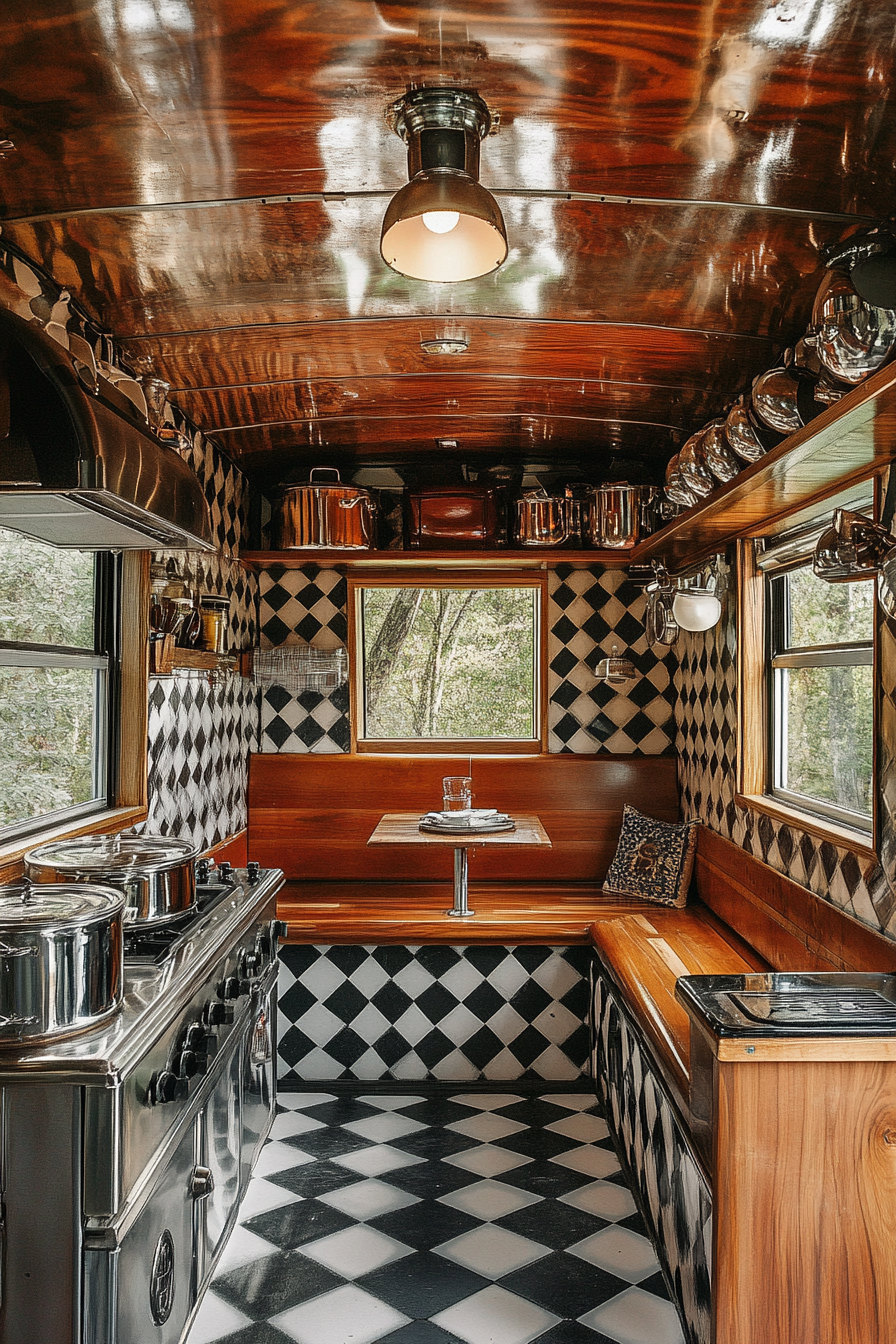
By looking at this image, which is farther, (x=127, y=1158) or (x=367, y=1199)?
(x=367, y=1199)

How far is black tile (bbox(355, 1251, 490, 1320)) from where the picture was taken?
2555 millimetres

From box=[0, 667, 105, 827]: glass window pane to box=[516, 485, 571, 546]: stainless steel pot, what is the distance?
2.17 meters

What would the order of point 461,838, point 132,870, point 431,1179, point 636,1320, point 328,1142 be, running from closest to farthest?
1. point 132,870
2. point 636,1320
3. point 431,1179
4. point 328,1142
5. point 461,838

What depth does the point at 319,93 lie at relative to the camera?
1.78 m

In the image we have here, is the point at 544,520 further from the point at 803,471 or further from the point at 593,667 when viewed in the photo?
the point at 803,471

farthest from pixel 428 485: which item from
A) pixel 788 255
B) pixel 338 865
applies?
pixel 788 255

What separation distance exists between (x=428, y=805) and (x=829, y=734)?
2135 mm

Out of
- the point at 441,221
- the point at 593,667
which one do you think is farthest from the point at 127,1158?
the point at 593,667

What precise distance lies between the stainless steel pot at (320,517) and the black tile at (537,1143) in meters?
2.51

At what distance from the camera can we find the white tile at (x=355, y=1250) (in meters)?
2.73

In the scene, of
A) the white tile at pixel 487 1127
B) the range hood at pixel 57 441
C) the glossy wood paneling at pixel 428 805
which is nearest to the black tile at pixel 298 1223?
the white tile at pixel 487 1127

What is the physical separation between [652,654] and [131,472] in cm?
343

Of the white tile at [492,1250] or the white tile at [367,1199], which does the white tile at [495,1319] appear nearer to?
the white tile at [492,1250]

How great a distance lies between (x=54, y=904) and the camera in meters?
1.96
